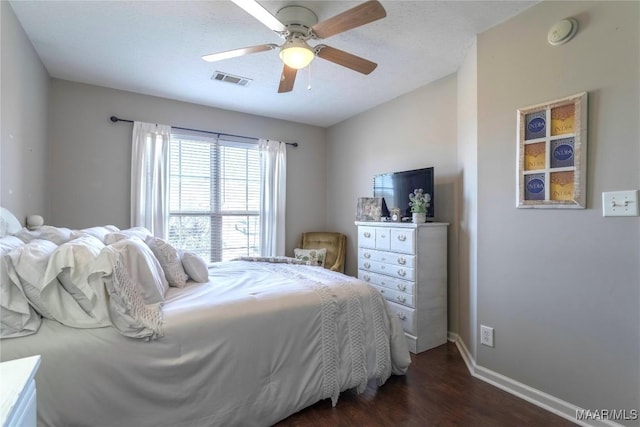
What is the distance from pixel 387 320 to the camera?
7.05ft

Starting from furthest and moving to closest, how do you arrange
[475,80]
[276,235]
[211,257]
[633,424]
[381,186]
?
[276,235] → [211,257] → [381,186] → [475,80] → [633,424]

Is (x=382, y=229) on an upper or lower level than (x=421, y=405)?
upper

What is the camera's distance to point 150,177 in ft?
11.2

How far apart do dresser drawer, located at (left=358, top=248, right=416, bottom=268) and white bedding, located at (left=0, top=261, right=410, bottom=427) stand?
0.69 meters

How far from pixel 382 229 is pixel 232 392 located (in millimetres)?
1940

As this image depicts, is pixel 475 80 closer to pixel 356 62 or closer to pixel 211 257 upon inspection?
pixel 356 62

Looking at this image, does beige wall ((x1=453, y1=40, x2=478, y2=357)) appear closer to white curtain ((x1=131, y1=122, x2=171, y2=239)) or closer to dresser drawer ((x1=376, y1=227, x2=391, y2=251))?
dresser drawer ((x1=376, y1=227, x2=391, y2=251))

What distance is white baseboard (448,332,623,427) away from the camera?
1718 mm

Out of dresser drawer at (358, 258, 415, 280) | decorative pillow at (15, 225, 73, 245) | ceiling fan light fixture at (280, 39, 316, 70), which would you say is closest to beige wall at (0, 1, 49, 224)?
decorative pillow at (15, 225, 73, 245)

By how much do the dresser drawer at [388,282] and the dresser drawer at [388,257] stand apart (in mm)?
154

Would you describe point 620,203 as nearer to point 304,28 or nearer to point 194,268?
point 304,28

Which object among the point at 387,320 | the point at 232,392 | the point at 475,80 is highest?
the point at 475,80

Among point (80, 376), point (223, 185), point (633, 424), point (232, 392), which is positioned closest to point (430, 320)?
point (633, 424)

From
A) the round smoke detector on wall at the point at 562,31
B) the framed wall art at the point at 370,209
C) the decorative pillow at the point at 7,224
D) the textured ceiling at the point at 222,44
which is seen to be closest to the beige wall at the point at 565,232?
the round smoke detector on wall at the point at 562,31
